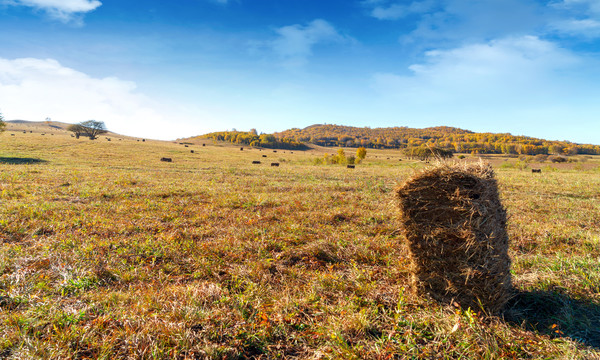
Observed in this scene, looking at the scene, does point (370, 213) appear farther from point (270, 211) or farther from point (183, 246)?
point (183, 246)

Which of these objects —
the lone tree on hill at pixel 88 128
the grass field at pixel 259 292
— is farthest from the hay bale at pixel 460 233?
the lone tree on hill at pixel 88 128

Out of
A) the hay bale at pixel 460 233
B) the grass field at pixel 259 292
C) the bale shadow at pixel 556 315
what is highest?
the hay bale at pixel 460 233

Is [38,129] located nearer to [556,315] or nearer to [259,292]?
[259,292]

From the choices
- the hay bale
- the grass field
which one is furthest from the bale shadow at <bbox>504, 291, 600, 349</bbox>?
the hay bale

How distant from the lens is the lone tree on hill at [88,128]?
88.6 metres

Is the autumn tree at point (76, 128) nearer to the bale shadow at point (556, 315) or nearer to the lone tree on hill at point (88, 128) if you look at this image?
the lone tree on hill at point (88, 128)

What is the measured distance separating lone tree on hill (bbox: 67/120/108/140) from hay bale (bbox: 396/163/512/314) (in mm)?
108580

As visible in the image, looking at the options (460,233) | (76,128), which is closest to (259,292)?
(460,233)

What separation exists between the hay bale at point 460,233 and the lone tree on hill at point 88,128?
109 meters

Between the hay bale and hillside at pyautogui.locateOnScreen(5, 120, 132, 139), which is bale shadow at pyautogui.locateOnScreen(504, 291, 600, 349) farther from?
hillside at pyautogui.locateOnScreen(5, 120, 132, 139)

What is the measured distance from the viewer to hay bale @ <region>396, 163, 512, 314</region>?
3.85 meters

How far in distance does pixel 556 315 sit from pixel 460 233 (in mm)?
1909

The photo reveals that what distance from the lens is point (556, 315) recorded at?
13.1 feet

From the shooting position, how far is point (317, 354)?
3.32 m
